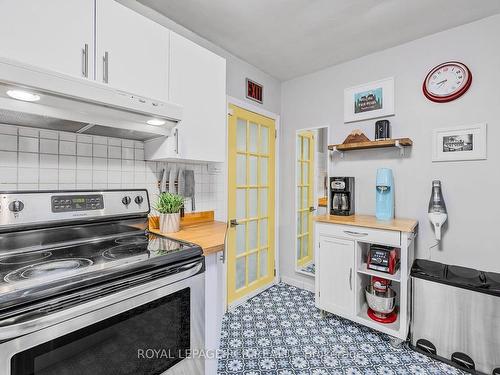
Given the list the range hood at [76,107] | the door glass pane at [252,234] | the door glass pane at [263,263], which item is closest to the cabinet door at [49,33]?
the range hood at [76,107]

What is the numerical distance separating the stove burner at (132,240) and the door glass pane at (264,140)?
170cm

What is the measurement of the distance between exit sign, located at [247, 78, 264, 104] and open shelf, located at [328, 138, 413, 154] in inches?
36.0

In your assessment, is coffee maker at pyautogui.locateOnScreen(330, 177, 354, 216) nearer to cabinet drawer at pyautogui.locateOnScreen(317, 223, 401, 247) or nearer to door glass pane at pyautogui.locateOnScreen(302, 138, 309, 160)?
cabinet drawer at pyautogui.locateOnScreen(317, 223, 401, 247)

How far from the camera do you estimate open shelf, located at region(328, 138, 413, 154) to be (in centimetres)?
211

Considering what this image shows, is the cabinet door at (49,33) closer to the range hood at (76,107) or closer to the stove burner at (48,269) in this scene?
the range hood at (76,107)

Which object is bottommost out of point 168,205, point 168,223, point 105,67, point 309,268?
point 309,268

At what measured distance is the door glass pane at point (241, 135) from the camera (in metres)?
2.50

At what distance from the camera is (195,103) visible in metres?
1.70

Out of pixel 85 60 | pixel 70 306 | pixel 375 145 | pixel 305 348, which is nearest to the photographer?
pixel 70 306

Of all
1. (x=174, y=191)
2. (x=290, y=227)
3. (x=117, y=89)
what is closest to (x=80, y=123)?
(x=117, y=89)

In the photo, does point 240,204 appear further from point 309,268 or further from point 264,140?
point 309,268

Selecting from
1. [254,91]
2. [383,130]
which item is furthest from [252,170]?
[383,130]

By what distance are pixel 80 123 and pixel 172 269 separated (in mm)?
851

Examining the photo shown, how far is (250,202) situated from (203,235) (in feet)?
3.76
